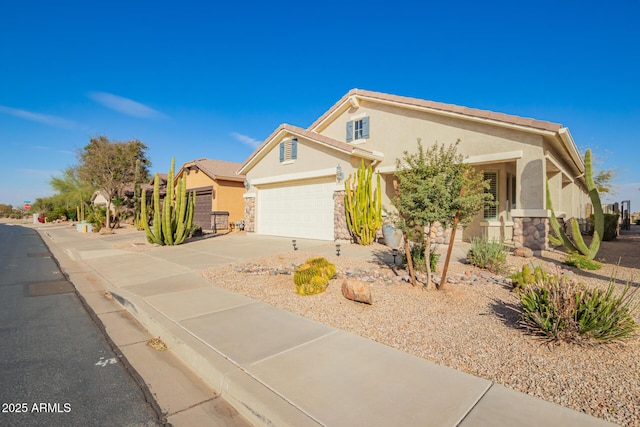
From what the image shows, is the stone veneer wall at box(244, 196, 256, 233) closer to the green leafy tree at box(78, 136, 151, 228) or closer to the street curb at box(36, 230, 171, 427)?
the street curb at box(36, 230, 171, 427)

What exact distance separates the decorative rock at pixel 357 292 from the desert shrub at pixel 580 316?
7.42ft

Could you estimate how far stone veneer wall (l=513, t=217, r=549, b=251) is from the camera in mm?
9891

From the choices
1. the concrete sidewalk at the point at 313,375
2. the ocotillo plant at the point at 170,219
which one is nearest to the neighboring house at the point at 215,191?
the ocotillo plant at the point at 170,219

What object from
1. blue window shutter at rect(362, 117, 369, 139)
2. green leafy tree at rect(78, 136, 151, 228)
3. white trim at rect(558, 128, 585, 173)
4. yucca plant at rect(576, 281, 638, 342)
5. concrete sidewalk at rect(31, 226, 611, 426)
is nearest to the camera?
concrete sidewalk at rect(31, 226, 611, 426)

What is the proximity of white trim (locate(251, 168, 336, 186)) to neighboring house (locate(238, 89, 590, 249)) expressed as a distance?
43mm

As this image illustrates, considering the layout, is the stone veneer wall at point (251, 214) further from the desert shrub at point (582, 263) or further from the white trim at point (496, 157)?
the desert shrub at point (582, 263)

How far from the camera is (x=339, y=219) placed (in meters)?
12.9

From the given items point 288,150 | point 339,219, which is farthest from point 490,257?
point 288,150

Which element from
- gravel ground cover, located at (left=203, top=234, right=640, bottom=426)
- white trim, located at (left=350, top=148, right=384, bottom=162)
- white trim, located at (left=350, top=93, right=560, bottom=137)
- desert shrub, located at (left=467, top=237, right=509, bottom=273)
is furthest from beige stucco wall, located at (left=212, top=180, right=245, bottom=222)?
desert shrub, located at (left=467, top=237, right=509, bottom=273)

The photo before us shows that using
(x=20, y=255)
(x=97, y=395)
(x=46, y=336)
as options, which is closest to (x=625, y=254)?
(x=97, y=395)

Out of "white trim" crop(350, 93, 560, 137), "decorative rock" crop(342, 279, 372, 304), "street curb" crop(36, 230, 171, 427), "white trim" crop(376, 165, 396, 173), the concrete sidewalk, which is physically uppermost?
"white trim" crop(350, 93, 560, 137)

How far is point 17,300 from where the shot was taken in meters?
6.60

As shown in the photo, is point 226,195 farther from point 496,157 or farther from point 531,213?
point 531,213

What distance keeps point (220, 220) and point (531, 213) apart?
1748 cm
